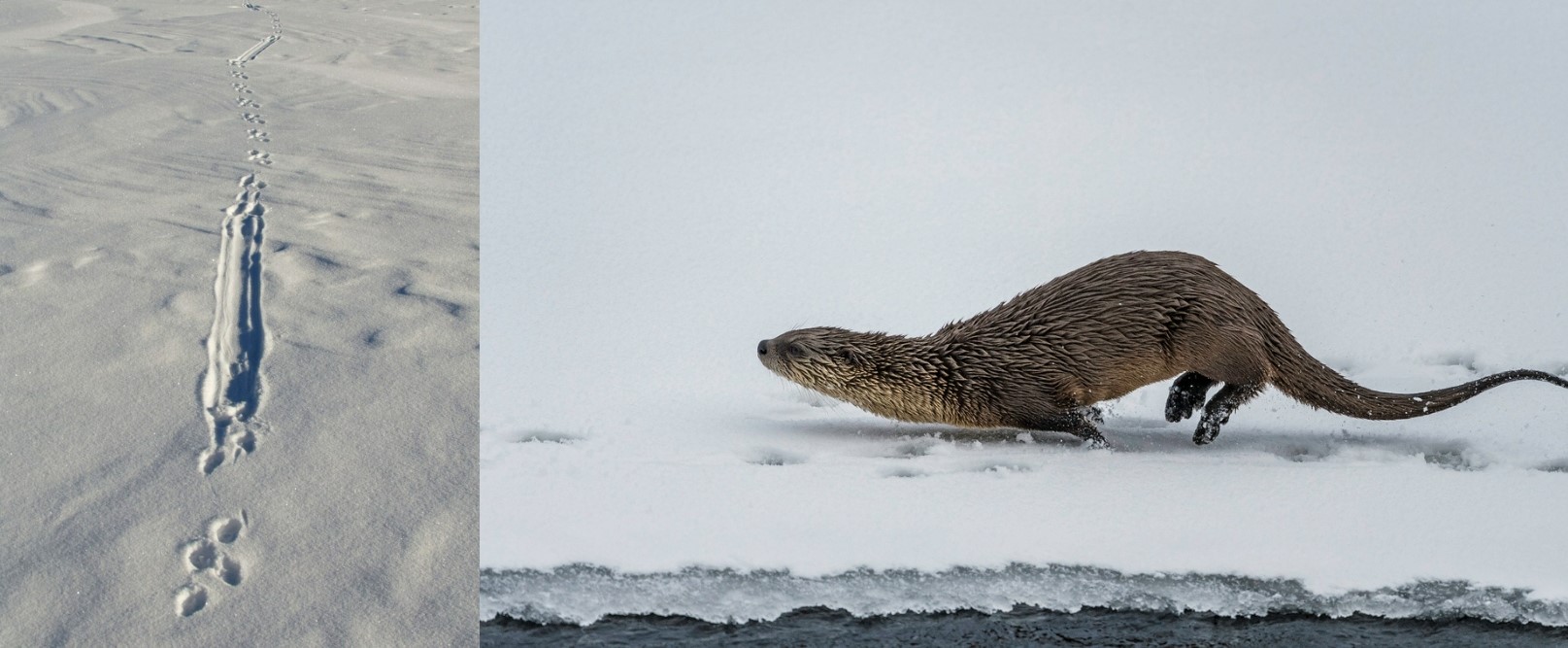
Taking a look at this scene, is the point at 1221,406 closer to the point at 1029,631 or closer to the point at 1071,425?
the point at 1071,425

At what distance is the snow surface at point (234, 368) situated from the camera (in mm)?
1979

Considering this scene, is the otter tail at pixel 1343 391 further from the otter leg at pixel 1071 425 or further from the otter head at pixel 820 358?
the otter head at pixel 820 358

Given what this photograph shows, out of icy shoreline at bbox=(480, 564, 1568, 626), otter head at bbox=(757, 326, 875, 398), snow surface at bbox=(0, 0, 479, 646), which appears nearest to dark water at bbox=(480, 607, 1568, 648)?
icy shoreline at bbox=(480, 564, 1568, 626)

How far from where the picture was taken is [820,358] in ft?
7.89

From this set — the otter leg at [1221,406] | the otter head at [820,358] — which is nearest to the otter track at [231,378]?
the otter head at [820,358]

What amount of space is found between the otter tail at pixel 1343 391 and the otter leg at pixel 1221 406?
0.06m

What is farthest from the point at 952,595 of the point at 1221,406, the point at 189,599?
the point at 189,599

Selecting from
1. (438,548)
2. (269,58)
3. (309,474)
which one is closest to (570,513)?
(438,548)

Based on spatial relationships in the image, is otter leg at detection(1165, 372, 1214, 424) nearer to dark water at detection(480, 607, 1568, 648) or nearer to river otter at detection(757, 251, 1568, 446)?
river otter at detection(757, 251, 1568, 446)

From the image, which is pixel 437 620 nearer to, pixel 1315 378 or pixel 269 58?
pixel 1315 378

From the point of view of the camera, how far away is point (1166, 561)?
1.87 metres

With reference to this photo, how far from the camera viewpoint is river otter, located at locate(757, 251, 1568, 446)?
2.25 m

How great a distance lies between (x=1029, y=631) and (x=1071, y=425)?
0.68 meters

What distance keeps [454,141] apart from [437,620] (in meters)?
3.19
